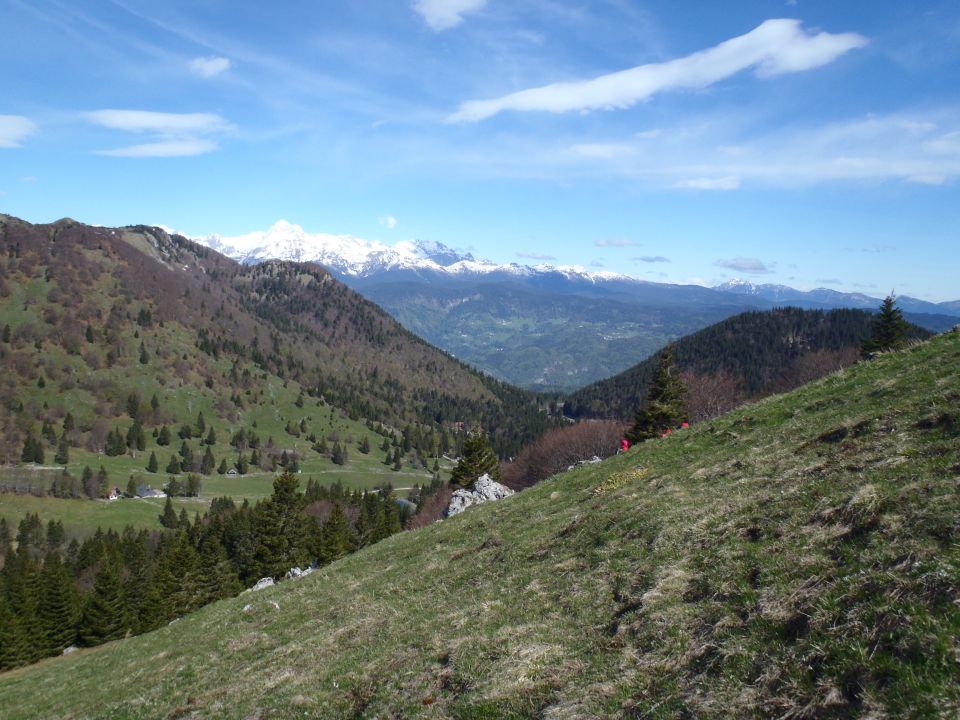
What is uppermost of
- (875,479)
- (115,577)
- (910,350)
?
(910,350)

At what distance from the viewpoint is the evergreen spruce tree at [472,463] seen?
67.1 m

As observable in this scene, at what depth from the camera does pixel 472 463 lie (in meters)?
67.6

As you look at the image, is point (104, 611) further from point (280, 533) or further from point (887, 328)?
point (887, 328)

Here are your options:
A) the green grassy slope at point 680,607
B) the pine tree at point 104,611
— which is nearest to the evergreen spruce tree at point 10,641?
the pine tree at point 104,611

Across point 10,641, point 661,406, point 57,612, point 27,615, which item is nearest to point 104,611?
point 57,612

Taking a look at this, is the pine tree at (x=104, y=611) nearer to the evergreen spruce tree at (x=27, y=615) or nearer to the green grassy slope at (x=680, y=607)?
the evergreen spruce tree at (x=27, y=615)

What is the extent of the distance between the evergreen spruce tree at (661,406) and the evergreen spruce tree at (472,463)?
19.2 m

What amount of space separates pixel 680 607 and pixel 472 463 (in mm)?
58261

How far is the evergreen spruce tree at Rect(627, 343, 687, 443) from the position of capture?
5575 cm

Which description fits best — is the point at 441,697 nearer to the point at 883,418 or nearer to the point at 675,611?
the point at 675,611

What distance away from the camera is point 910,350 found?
2475 cm

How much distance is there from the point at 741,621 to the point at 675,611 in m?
1.41

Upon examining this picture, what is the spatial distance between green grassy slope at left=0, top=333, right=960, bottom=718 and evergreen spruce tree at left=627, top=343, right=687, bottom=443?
32343 millimetres

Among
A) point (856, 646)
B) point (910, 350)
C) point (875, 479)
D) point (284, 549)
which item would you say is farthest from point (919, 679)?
point (284, 549)
